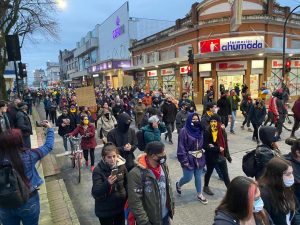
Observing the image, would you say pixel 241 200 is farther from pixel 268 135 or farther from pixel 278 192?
pixel 268 135

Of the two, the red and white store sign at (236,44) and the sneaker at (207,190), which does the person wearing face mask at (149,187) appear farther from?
the red and white store sign at (236,44)

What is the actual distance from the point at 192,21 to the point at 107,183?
76.5 feet

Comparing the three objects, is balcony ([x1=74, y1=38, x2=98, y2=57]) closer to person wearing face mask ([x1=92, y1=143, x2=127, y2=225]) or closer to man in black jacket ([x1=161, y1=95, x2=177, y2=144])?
man in black jacket ([x1=161, y1=95, x2=177, y2=144])

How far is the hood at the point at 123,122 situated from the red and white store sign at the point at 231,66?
18008 millimetres

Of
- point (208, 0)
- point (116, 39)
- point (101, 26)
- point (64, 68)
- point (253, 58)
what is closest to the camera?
point (253, 58)

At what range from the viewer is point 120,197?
3383 millimetres

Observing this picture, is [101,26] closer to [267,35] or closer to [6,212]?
[267,35]

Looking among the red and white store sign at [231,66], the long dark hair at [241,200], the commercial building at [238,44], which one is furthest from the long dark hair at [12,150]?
the red and white store sign at [231,66]

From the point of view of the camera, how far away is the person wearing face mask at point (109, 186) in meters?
3.23

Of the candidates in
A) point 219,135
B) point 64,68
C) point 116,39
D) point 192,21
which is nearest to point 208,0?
point 192,21

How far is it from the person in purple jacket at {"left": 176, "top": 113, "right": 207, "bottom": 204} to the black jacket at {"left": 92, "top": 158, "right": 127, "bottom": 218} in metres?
2.16

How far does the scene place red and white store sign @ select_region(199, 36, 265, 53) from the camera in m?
21.1

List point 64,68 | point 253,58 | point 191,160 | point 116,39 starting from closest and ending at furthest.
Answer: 1. point 191,160
2. point 253,58
3. point 116,39
4. point 64,68

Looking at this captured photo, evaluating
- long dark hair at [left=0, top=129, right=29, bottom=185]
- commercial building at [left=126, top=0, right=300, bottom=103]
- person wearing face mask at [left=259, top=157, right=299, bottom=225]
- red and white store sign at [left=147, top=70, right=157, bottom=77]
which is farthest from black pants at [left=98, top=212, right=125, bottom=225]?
red and white store sign at [left=147, top=70, right=157, bottom=77]
